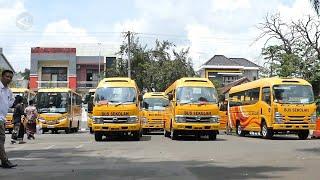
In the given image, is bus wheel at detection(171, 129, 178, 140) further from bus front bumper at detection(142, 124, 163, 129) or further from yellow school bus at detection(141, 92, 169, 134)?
→ bus front bumper at detection(142, 124, 163, 129)

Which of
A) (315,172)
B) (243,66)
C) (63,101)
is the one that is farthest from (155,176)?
(243,66)

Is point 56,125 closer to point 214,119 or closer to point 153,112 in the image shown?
point 153,112

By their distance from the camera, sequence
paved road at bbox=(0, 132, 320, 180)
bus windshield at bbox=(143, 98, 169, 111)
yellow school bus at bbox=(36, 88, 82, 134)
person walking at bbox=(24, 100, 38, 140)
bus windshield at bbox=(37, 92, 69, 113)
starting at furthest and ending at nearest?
bus windshield at bbox=(37, 92, 69, 113) < yellow school bus at bbox=(36, 88, 82, 134) < bus windshield at bbox=(143, 98, 169, 111) < person walking at bbox=(24, 100, 38, 140) < paved road at bbox=(0, 132, 320, 180)

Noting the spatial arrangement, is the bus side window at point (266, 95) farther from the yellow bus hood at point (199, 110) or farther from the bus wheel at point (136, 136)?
the bus wheel at point (136, 136)

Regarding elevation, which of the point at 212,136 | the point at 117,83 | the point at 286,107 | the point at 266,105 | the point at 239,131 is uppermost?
the point at 117,83

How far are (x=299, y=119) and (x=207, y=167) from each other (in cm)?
1354

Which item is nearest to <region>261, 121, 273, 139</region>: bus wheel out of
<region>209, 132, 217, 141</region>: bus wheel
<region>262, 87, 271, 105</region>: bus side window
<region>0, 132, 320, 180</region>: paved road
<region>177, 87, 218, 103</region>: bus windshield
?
<region>262, 87, 271, 105</region>: bus side window

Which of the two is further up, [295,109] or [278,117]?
[295,109]

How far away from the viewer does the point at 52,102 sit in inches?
1480

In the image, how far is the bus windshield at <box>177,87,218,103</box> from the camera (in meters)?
24.1

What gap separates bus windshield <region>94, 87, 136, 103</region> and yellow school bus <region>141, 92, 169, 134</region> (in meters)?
8.90

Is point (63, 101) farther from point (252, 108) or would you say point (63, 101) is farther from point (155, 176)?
point (155, 176)

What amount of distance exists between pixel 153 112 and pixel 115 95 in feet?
32.6

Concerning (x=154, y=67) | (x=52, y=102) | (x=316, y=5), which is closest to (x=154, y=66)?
(x=154, y=67)
